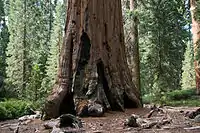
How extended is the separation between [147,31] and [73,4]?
19.4m

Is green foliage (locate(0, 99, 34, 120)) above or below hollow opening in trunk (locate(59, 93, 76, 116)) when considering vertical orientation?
below

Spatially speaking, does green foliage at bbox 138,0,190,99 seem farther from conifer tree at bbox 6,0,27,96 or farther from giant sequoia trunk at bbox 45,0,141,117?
giant sequoia trunk at bbox 45,0,141,117

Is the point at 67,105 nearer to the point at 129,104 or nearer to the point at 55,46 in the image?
the point at 129,104

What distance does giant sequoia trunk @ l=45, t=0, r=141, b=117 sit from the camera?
7736 mm

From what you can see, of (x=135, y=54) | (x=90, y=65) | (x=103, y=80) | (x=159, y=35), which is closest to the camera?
(x=90, y=65)

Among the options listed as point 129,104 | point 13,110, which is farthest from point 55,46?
point 129,104

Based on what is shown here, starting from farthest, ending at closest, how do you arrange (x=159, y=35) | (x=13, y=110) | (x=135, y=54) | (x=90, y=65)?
(x=159, y=35) < (x=135, y=54) < (x=13, y=110) < (x=90, y=65)

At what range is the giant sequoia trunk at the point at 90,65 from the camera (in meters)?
7.74

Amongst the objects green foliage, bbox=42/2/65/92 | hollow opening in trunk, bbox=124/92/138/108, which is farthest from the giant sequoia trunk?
green foliage, bbox=42/2/65/92

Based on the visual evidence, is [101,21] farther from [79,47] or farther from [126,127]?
[126,127]

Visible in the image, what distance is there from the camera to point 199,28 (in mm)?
16484

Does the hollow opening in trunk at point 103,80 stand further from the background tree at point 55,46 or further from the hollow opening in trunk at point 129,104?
the background tree at point 55,46

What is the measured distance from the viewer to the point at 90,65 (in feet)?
25.8

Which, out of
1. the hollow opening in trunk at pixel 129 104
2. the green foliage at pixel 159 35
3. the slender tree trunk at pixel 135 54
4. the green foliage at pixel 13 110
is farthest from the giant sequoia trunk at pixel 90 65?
the green foliage at pixel 159 35
